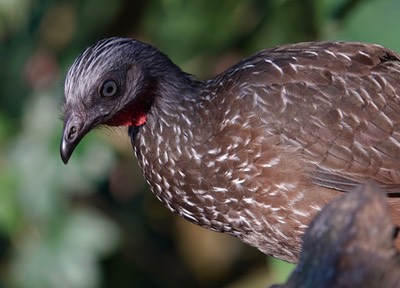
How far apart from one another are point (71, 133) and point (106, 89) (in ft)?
0.76

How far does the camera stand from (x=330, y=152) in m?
4.50

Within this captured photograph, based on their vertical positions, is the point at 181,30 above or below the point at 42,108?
above

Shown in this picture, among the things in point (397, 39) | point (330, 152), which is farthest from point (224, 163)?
point (397, 39)

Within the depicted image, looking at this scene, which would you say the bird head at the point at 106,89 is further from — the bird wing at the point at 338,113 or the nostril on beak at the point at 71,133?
the bird wing at the point at 338,113

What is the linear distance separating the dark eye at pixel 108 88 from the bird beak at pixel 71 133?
148 millimetres

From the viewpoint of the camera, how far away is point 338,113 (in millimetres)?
4508

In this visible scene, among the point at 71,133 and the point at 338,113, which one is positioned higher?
the point at 338,113

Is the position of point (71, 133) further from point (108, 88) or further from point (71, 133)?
point (108, 88)

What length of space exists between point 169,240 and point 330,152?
132 inches

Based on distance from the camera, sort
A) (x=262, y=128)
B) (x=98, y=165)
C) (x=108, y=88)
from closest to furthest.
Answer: (x=262, y=128) < (x=108, y=88) < (x=98, y=165)

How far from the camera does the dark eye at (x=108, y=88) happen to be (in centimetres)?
459

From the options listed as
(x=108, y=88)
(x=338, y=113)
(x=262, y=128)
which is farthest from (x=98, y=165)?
(x=338, y=113)

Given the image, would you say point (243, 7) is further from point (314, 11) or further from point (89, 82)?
point (89, 82)

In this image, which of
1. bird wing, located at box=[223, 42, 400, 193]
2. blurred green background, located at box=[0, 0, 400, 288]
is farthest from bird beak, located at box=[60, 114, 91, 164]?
blurred green background, located at box=[0, 0, 400, 288]
